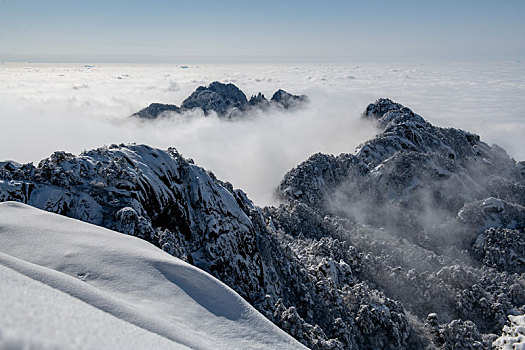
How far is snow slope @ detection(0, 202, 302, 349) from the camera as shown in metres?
6.07

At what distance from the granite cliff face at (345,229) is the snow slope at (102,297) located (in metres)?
12.6

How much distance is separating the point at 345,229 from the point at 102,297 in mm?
72292

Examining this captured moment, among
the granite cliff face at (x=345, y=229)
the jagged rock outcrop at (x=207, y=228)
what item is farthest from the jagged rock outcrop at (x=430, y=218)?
the jagged rock outcrop at (x=207, y=228)

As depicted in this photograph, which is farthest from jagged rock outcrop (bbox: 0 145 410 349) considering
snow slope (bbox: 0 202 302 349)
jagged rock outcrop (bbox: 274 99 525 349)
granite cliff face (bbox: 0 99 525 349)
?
jagged rock outcrop (bbox: 274 99 525 349)

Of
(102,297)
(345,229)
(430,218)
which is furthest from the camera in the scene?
(430,218)

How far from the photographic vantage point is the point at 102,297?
9789mm

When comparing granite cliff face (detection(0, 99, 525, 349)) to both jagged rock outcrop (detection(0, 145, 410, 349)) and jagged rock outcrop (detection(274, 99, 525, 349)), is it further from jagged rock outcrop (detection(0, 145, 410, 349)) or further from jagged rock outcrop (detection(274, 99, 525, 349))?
jagged rock outcrop (detection(274, 99, 525, 349))

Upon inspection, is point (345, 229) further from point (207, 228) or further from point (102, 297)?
point (102, 297)

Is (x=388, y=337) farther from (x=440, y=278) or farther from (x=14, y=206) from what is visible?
(x=14, y=206)

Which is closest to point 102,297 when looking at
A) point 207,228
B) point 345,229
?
point 207,228

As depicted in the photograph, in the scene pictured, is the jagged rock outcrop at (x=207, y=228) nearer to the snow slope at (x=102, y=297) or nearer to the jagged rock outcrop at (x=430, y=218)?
the snow slope at (x=102, y=297)

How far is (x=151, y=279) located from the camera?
14.8m

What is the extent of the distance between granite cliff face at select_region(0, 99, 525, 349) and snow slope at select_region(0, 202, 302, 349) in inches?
497

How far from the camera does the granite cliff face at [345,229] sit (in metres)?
31.9
